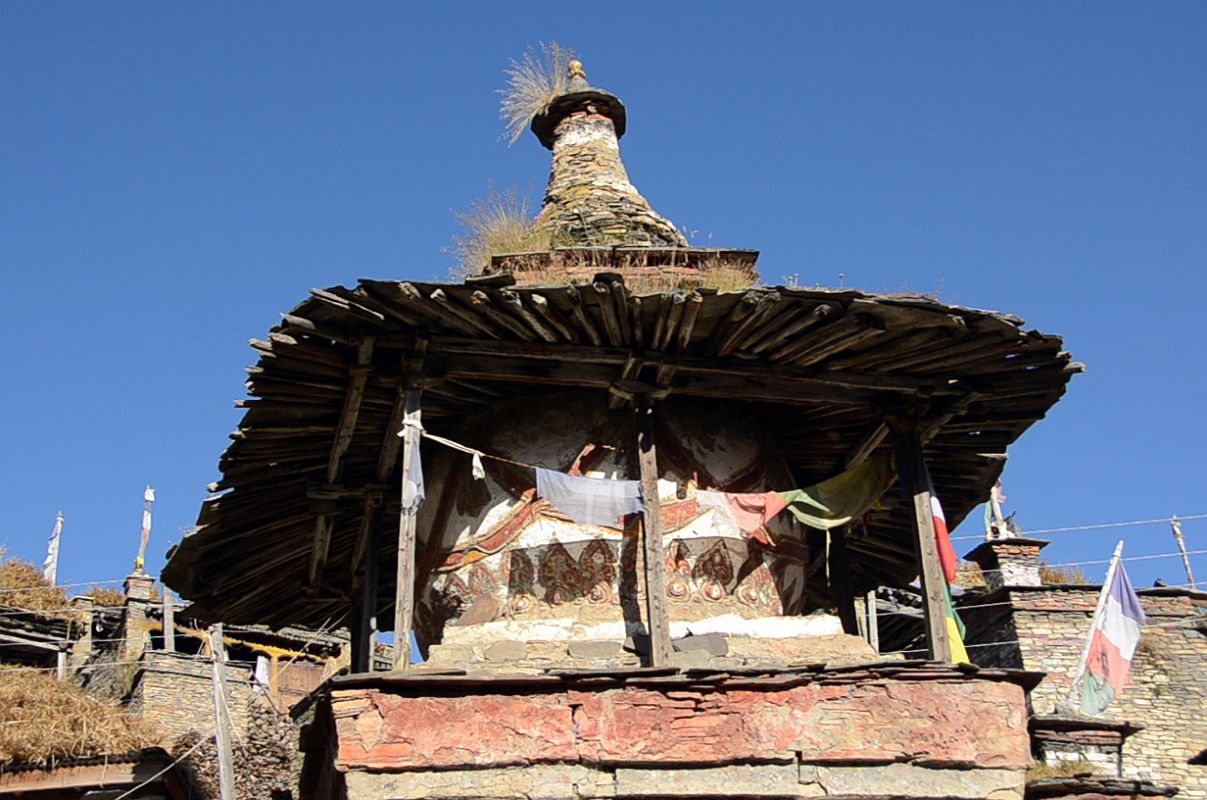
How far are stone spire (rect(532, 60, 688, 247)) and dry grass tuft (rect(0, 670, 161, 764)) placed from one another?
9436mm

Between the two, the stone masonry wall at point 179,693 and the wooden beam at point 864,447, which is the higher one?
the stone masonry wall at point 179,693

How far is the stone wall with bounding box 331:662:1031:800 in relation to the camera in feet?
28.1

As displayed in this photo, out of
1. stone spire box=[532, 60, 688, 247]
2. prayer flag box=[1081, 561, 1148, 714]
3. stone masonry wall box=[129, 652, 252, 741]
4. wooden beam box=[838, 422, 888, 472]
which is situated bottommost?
Result: prayer flag box=[1081, 561, 1148, 714]

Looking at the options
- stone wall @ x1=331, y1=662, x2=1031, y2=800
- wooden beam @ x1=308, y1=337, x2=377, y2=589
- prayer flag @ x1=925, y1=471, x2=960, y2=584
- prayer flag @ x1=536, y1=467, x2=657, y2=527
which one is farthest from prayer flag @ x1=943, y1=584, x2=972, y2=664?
wooden beam @ x1=308, y1=337, x2=377, y2=589

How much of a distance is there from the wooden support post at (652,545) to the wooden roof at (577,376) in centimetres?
35

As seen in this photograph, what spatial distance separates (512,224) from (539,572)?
315 centimetres

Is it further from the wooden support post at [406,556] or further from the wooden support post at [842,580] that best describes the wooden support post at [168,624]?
the wooden support post at [406,556]

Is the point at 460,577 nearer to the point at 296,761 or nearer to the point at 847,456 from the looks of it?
the point at 847,456

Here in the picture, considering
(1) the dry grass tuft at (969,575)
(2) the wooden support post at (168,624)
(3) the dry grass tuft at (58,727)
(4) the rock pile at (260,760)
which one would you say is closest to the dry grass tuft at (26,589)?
(2) the wooden support post at (168,624)

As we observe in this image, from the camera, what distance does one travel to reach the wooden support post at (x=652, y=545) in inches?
362

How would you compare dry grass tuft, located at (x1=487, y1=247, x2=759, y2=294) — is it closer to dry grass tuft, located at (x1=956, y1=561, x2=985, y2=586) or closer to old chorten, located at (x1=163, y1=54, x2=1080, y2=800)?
old chorten, located at (x1=163, y1=54, x2=1080, y2=800)

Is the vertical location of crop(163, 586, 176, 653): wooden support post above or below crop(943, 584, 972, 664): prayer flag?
above

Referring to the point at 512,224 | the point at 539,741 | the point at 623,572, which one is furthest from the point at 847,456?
the point at 539,741

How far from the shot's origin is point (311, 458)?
1103cm
